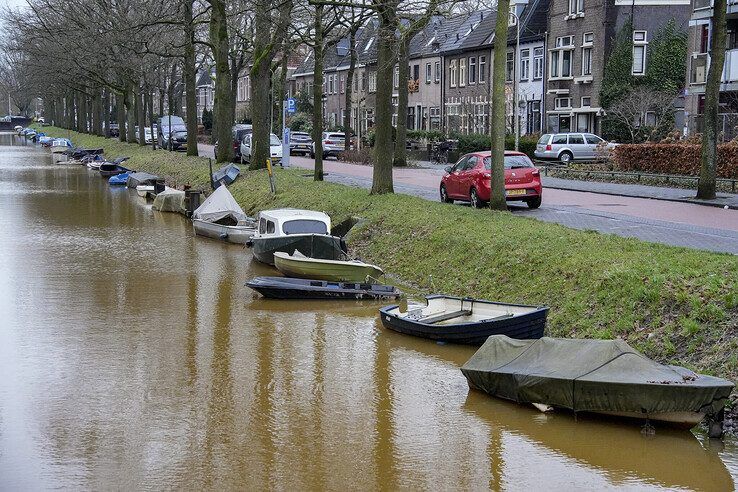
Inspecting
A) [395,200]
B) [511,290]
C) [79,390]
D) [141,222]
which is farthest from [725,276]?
[141,222]

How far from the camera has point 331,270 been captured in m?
20.2

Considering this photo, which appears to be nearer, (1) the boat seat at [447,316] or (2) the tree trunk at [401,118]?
(1) the boat seat at [447,316]

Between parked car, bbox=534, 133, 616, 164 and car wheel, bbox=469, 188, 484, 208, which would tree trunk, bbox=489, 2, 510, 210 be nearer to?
car wheel, bbox=469, 188, 484, 208

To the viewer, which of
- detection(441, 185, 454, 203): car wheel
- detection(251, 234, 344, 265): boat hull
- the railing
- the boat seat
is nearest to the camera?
the boat seat

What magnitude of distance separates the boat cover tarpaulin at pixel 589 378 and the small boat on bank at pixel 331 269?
279 inches

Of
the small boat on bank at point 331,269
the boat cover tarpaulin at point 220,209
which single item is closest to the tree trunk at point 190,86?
the boat cover tarpaulin at point 220,209

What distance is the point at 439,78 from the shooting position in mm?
70812

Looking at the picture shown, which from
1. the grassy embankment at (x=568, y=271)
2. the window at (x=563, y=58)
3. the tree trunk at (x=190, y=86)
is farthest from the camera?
the window at (x=563, y=58)

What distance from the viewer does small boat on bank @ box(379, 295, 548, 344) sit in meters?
14.3

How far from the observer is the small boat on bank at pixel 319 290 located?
761 inches

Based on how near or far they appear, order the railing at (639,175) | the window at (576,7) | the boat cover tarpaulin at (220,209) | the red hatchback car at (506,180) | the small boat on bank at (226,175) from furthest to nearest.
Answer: the window at (576,7)
the small boat on bank at (226,175)
the railing at (639,175)
the boat cover tarpaulin at (220,209)
the red hatchback car at (506,180)

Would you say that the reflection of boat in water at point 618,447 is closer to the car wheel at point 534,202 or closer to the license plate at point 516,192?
the license plate at point 516,192

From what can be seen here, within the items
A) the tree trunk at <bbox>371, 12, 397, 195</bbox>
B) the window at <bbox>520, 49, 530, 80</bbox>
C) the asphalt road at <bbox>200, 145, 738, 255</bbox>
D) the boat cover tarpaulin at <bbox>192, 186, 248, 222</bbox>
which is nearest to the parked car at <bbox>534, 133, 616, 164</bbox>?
the window at <bbox>520, 49, 530, 80</bbox>

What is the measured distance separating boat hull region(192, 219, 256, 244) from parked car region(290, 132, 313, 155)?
3229cm
